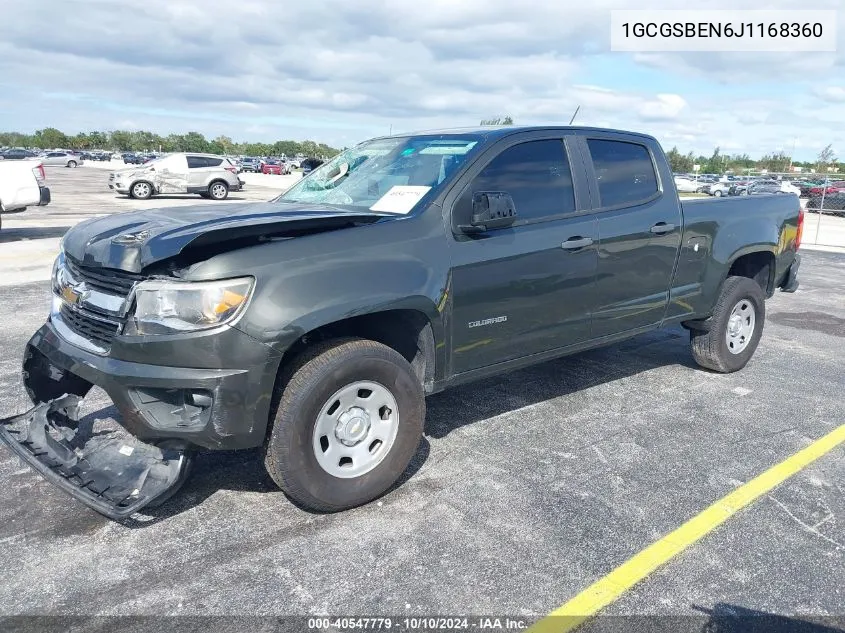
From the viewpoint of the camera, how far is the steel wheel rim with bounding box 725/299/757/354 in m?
5.73

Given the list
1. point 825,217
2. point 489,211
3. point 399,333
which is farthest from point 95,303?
point 825,217

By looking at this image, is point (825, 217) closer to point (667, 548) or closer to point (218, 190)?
point (218, 190)

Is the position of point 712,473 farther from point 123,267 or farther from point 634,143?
point 123,267

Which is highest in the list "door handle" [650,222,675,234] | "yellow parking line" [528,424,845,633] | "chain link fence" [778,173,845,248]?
"door handle" [650,222,675,234]

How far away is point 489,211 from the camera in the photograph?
3.68m

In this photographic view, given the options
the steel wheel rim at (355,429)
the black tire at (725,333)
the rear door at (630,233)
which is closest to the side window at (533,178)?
the rear door at (630,233)

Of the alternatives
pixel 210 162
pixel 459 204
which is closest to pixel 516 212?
pixel 459 204

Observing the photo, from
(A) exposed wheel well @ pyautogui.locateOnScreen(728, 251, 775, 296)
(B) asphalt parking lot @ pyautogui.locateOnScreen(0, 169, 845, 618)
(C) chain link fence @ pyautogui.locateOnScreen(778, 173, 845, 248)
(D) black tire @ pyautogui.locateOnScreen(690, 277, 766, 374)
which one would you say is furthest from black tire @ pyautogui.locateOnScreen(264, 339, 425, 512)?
(C) chain link fence @ pyautogui.locateOnScreen(778, 173, 845, 248)

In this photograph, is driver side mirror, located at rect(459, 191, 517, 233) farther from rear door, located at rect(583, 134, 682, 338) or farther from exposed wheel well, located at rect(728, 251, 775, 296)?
exposed wheel well, located at rect(728, 251, 775, 296)

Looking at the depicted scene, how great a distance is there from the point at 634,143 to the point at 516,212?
5.14 ft

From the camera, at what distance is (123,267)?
3080mm

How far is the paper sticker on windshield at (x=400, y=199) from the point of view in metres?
3.82

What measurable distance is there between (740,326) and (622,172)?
6.29ft

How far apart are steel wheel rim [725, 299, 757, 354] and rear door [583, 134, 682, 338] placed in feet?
3.36
